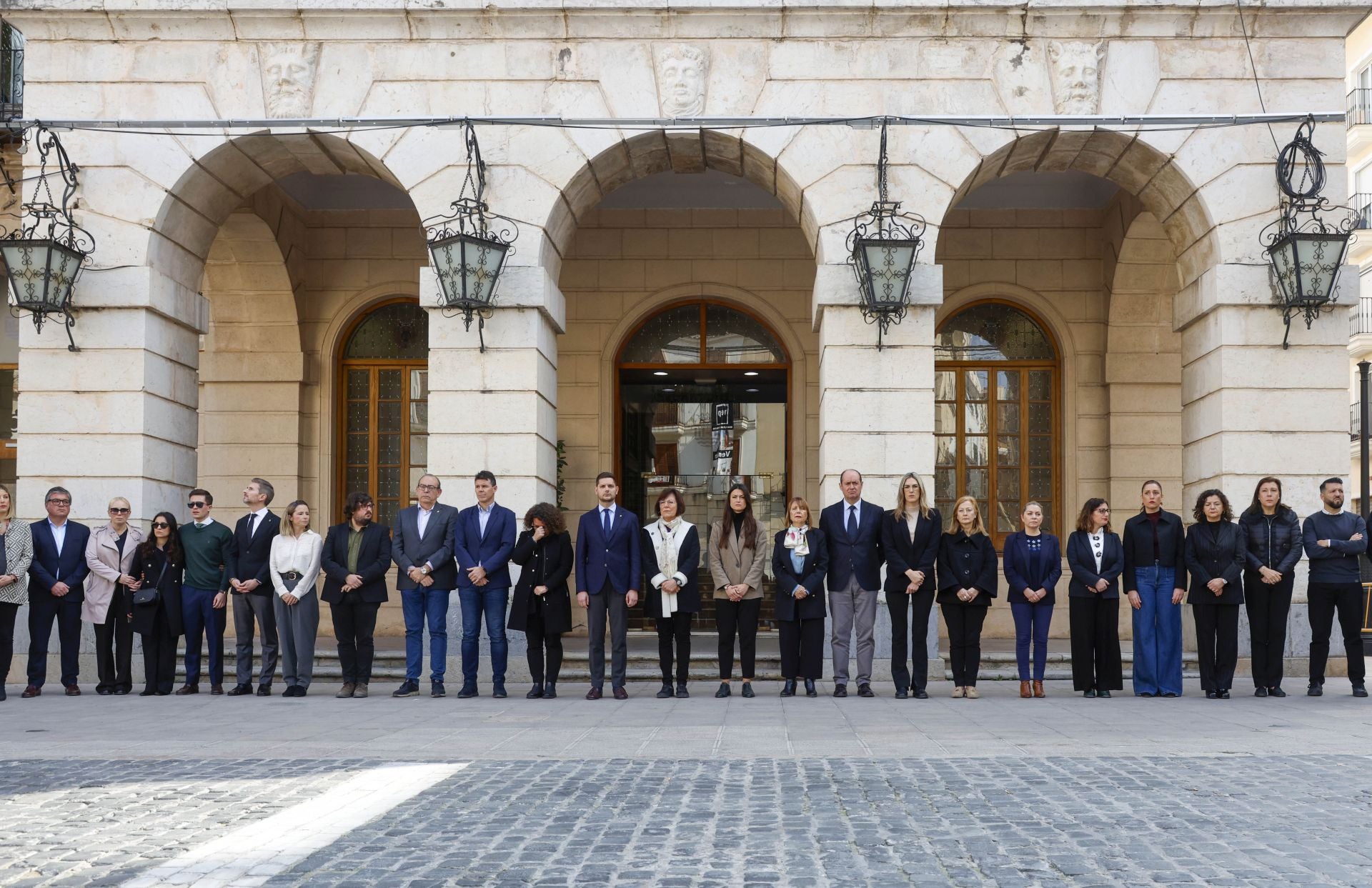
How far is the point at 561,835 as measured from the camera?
530 cm

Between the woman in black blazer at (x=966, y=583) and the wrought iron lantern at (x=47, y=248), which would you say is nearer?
the woman in black blazer at (x=966, y=583)

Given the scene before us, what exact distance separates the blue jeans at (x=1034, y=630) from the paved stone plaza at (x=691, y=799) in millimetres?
1550

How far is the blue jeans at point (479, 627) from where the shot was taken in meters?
11.6

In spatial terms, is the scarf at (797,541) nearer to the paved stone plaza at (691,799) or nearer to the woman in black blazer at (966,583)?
the woman in black blazer at (966,583)

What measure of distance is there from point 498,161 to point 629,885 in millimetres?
9309

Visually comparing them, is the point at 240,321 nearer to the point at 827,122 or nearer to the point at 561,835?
the point at 827,122

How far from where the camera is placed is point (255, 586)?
38.5 feet

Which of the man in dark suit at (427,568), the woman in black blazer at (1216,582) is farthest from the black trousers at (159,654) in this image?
the woman in black blazer at (1216,582)

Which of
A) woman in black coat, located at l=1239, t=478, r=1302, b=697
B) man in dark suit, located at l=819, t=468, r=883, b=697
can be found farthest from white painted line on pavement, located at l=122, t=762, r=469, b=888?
woman in black coat, located at l=1239, t=478, r=1302, b=697

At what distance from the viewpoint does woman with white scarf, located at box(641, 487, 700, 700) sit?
11.4m

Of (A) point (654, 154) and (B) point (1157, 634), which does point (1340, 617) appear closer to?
(B) point (1157, 634)

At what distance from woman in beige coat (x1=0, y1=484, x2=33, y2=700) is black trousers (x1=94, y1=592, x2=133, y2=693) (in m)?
0.65

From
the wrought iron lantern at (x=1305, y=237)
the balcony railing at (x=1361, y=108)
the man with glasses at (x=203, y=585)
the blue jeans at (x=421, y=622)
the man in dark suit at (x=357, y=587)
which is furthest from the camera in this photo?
the balcony railing at (x=1361, y=108)

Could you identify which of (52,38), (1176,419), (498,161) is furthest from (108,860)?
(1176,419)
